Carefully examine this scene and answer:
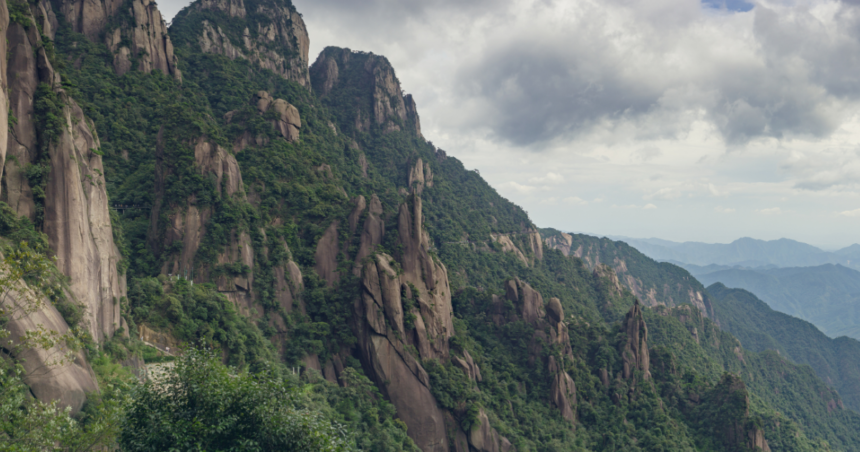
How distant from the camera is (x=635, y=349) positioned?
7219cm

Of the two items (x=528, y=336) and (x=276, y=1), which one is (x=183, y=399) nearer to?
(x=528, y=336)

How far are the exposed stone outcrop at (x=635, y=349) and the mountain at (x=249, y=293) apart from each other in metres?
0.32

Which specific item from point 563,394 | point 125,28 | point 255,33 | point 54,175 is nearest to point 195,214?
point 54,175

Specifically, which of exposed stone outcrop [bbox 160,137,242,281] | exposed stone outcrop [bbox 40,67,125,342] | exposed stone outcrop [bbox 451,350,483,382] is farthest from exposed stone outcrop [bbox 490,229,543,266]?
exposed stone outcrop [bbox 40,67,125,342]

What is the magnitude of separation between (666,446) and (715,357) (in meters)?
71.9

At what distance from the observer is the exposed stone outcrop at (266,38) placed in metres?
104

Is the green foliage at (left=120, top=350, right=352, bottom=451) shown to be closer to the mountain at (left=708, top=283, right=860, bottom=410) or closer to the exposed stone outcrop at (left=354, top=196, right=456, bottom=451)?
the exposed stone outcrop at (left=354, top=196, right=456, bottom=451)

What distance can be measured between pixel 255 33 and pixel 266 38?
266 cm

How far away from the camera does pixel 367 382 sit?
176 ft

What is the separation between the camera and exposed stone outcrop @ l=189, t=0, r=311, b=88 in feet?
340

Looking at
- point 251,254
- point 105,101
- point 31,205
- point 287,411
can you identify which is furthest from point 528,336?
point 105,101

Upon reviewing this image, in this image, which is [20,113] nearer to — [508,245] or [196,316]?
[196,316]

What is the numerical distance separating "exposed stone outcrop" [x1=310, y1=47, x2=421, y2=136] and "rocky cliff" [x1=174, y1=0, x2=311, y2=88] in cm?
1308

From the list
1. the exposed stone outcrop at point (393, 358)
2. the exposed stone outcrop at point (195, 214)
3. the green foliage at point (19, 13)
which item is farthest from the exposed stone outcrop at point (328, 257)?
the green foliage at point (19, 13)
